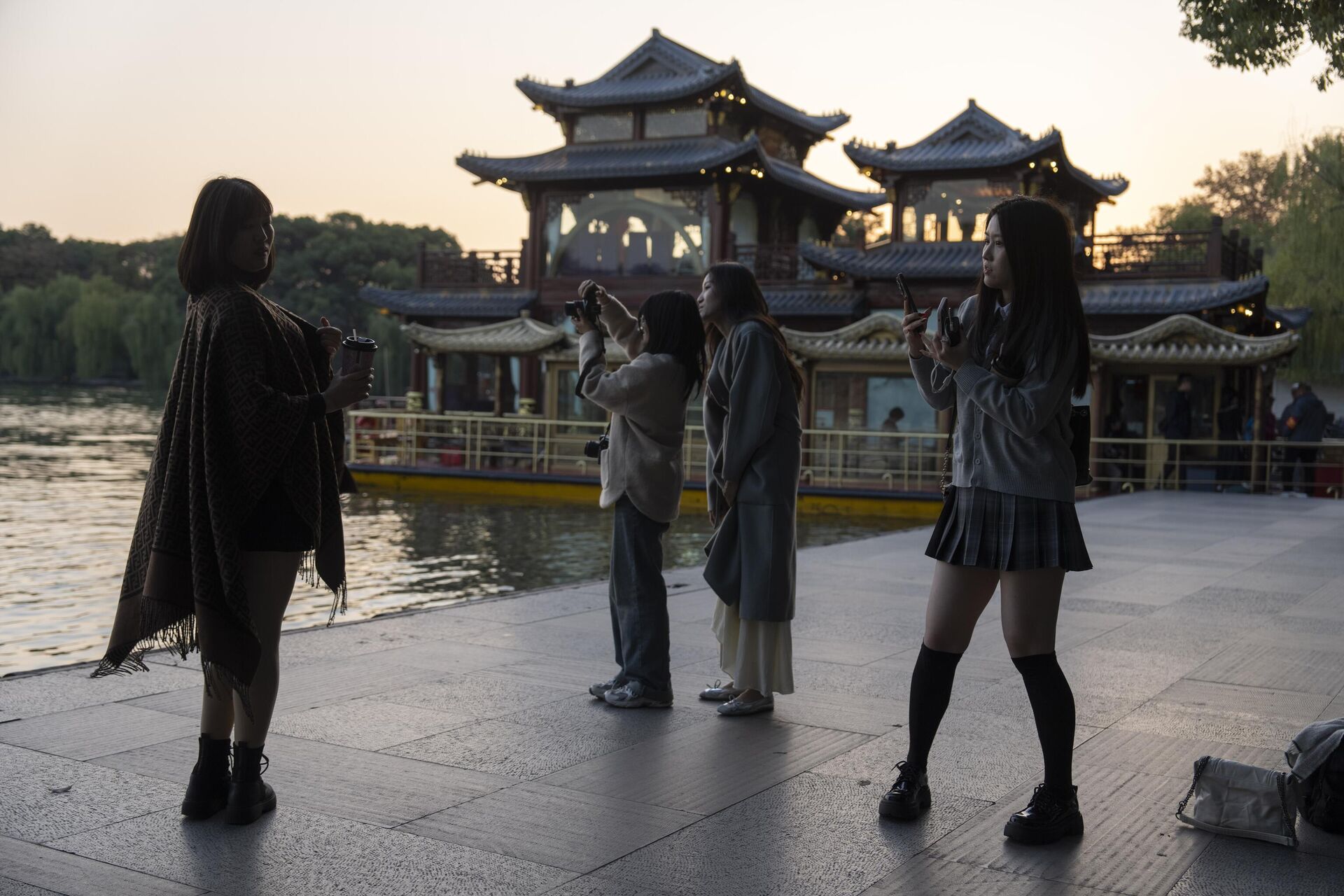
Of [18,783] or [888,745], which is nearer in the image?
[18,783]

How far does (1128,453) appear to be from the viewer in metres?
20.9

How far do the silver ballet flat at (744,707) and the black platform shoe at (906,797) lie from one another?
1.21m

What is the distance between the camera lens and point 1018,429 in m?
3.46

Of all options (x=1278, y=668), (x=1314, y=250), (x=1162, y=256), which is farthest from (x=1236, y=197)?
(x=1278, y=668)

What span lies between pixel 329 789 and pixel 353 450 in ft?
68.8

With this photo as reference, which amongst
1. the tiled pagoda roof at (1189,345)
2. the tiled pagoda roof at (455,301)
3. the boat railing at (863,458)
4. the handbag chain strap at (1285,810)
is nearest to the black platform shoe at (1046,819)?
the handbag chain strap at (1285,810)

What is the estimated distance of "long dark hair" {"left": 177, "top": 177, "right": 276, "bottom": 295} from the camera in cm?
357

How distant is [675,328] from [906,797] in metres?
2.21

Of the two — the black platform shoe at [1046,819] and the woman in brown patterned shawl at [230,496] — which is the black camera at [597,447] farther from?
the black platform shoe at [1046,819]

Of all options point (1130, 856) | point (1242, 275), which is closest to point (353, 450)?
point (1242, 275)

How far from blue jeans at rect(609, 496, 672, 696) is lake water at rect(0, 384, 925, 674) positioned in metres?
3.96

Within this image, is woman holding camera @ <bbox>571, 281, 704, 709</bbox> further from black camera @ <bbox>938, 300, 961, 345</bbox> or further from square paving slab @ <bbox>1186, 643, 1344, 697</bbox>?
square paving slab @ <bbox>1186, 643, 1344, 697</bbox>

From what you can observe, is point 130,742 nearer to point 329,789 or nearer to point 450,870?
point 329,789

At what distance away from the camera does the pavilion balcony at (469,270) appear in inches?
1131
